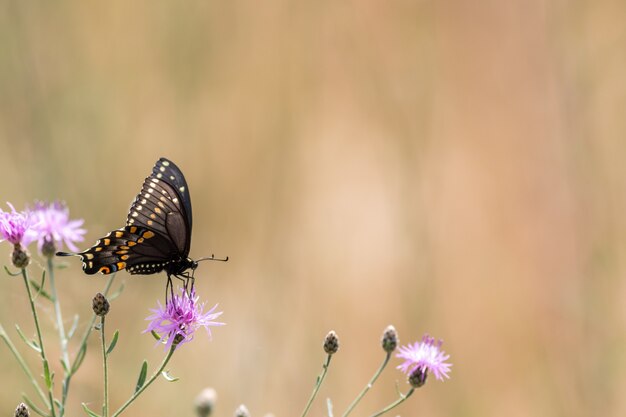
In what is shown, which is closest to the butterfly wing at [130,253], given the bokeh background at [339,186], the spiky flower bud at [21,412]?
the spiky flower bud at [21,412]

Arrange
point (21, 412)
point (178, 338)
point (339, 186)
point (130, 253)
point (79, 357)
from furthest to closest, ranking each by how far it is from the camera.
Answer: point (339, 186) → point (130, 253) → point (178, 338) → point (79, 357) → point (21, 412)

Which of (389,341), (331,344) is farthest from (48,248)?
(389,341)

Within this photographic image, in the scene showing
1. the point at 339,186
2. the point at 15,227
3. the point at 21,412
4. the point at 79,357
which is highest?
the point at 339,186

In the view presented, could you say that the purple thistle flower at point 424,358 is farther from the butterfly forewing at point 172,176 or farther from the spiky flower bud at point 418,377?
the butterfly forewing at point 172,176

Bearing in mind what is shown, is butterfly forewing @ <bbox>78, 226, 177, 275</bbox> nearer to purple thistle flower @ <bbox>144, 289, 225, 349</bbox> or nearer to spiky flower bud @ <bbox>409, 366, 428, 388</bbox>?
purple thistle flower @ <bbox>144, 289, 225, 349</bbox>

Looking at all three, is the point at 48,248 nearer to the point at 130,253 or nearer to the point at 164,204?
the point at 130,253

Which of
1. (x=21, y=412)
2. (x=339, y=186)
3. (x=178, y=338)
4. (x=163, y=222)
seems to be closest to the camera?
(x=21, y=412)

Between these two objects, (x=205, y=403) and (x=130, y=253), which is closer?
(x=205, y=403)
